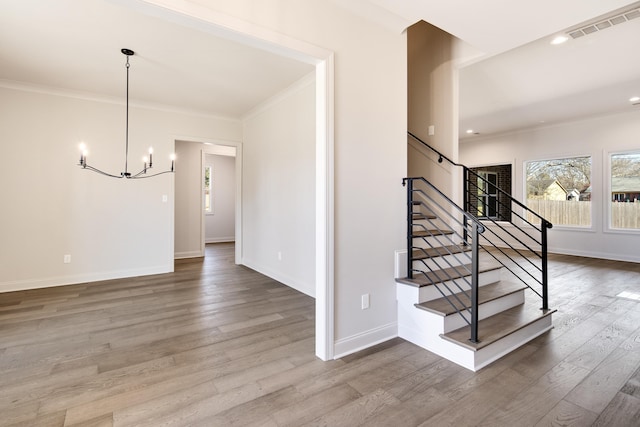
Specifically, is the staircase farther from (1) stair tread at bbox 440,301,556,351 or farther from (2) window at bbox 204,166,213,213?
(2) window at bbox 204,166,213,213

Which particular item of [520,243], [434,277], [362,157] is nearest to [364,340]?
[434,277]

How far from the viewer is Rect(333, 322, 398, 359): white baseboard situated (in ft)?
7.91

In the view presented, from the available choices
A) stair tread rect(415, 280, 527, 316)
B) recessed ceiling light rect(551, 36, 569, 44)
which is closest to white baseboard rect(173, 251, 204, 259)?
stair tread rect(415, 280, 527, 316)

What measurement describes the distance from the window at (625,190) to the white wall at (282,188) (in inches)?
252

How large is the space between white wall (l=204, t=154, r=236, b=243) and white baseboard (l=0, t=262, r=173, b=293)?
3.81 metres

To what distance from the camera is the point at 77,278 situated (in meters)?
4.56

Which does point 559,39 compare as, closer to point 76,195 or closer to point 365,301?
point 365,301

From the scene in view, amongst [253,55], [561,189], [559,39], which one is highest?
[559,39]

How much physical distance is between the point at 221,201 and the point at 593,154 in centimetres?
915

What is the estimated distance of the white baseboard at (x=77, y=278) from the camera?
4.21 metres

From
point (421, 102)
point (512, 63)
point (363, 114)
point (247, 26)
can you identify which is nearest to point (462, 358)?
point (363, 114)

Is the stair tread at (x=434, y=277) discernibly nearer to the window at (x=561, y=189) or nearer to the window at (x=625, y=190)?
the window at (x=625, y=190)

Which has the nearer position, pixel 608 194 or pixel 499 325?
pixel 499 325

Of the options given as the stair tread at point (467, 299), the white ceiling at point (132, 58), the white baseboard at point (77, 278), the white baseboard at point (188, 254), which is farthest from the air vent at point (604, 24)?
the white baseboard at point (188, 254)
